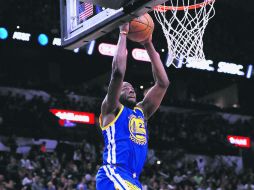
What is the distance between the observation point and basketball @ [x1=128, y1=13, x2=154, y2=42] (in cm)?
467

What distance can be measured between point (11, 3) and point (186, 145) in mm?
8023

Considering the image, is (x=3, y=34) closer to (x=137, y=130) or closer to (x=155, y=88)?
(x=155, y=88)

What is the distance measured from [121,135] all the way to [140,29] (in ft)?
3.24

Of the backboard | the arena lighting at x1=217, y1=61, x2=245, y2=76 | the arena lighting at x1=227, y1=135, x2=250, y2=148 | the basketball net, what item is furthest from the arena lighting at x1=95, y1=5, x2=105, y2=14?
the arena lighting at x1=227, y1=135, x2=250, y2=148

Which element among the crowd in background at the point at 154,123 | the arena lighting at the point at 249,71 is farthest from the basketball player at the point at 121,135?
the arena lighting at the point at 249,71

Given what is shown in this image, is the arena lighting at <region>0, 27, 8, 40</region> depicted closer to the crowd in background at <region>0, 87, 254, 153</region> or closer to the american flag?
the crowd in background at <region>0, 87, 254, 153</region>

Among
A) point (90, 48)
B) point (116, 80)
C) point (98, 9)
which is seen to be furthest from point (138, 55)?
point (116, 80)

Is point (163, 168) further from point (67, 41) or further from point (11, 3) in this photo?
point (67, 41)

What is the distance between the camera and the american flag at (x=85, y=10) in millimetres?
4957

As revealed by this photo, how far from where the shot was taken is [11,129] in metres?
15.2

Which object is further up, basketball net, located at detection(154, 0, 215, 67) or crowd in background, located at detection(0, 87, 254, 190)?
basketball net, located at detection(154, 0, 215, 67)

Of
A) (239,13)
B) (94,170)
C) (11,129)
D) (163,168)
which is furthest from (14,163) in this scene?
(239,13)

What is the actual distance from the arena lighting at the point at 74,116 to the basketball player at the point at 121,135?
1226cm

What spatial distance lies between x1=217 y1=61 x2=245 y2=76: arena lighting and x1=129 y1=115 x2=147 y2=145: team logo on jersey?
547 inches
